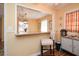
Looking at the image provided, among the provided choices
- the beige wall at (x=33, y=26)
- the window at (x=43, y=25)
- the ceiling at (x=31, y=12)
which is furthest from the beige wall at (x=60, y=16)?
the beige wall at (x=33, y=26)

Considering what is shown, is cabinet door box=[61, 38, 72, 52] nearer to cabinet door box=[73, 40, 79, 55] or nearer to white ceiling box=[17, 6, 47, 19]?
cabinet door box=[73, 40, 79, 55]

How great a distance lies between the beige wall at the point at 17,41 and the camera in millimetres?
1734

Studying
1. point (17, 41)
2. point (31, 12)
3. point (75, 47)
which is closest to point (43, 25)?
point (31, 12)

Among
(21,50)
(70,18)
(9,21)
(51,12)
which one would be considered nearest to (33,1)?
(51,12)

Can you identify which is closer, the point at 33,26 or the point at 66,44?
the point at 33,26

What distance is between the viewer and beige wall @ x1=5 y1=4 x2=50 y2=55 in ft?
5.69

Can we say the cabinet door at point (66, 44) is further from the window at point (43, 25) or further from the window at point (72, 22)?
the window at point (43, 25)

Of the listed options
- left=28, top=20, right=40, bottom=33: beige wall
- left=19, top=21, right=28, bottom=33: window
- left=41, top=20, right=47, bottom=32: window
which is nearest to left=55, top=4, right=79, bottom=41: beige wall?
left=41, top=20, right=47, bottom=32: window

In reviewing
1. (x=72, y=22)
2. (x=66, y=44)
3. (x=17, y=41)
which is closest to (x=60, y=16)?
(x=72, y=22)

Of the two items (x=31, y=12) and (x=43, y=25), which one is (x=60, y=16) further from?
(x=31, y=12)

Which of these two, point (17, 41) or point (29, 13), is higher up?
point (29, 13)

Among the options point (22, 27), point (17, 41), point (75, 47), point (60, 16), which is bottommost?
point (75, 47)

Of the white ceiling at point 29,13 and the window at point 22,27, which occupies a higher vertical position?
the white ceiling at point 29,13

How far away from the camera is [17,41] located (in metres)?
1.84
